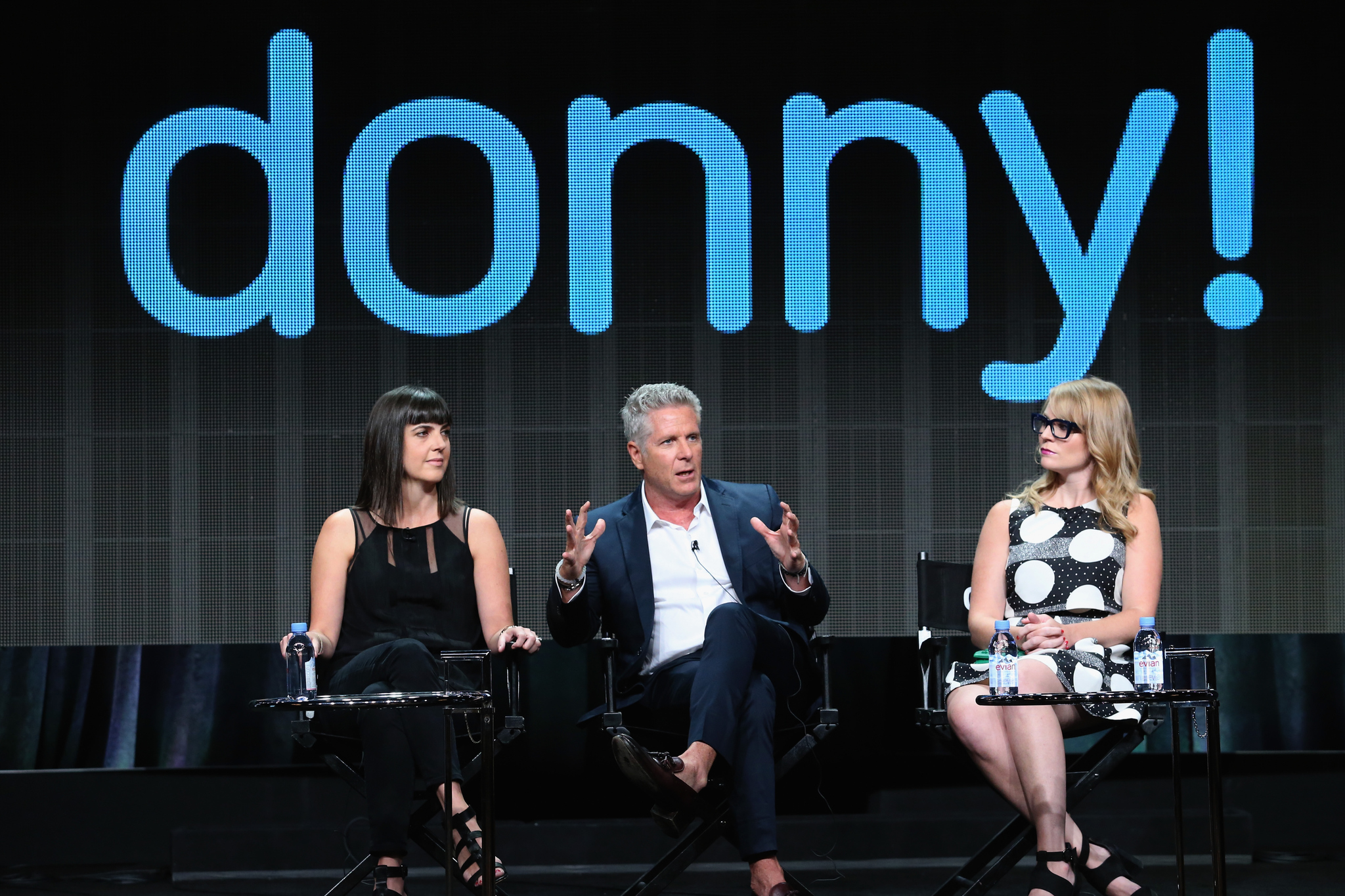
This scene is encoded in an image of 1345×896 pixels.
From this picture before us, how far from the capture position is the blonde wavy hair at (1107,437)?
3332mm

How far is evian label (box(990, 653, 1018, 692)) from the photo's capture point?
2820mm

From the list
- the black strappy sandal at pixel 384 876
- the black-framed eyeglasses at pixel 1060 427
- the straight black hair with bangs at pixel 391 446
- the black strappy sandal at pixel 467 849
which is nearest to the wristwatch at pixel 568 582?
the straight black hair with bangs at pixel 391 446

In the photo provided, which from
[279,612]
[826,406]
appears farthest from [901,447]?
[279,612]

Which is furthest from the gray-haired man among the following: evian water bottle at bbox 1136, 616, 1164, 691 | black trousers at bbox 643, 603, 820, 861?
evian water bottle at bbox 1136, 616, 1164, 691

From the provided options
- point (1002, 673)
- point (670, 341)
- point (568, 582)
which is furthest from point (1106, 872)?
point (670, 341)

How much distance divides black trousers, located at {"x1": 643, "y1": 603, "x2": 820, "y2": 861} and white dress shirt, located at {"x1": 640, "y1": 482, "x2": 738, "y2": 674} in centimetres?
17

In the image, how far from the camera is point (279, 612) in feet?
14.2

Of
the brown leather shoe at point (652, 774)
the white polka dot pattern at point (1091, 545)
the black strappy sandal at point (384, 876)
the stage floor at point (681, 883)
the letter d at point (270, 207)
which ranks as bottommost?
the stage floor at point (681, 883)

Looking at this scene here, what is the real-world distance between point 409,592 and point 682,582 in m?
0.66

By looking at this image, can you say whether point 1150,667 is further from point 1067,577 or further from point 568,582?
point 568,582

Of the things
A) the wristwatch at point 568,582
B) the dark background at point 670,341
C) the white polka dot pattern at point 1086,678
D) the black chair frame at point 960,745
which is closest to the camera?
the black chair frame at point 960,745

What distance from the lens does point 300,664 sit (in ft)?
9.70

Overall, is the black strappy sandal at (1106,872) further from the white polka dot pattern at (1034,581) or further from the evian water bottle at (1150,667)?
the white polka dot pattern at (1034,581)

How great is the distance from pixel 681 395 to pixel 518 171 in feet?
4.12
